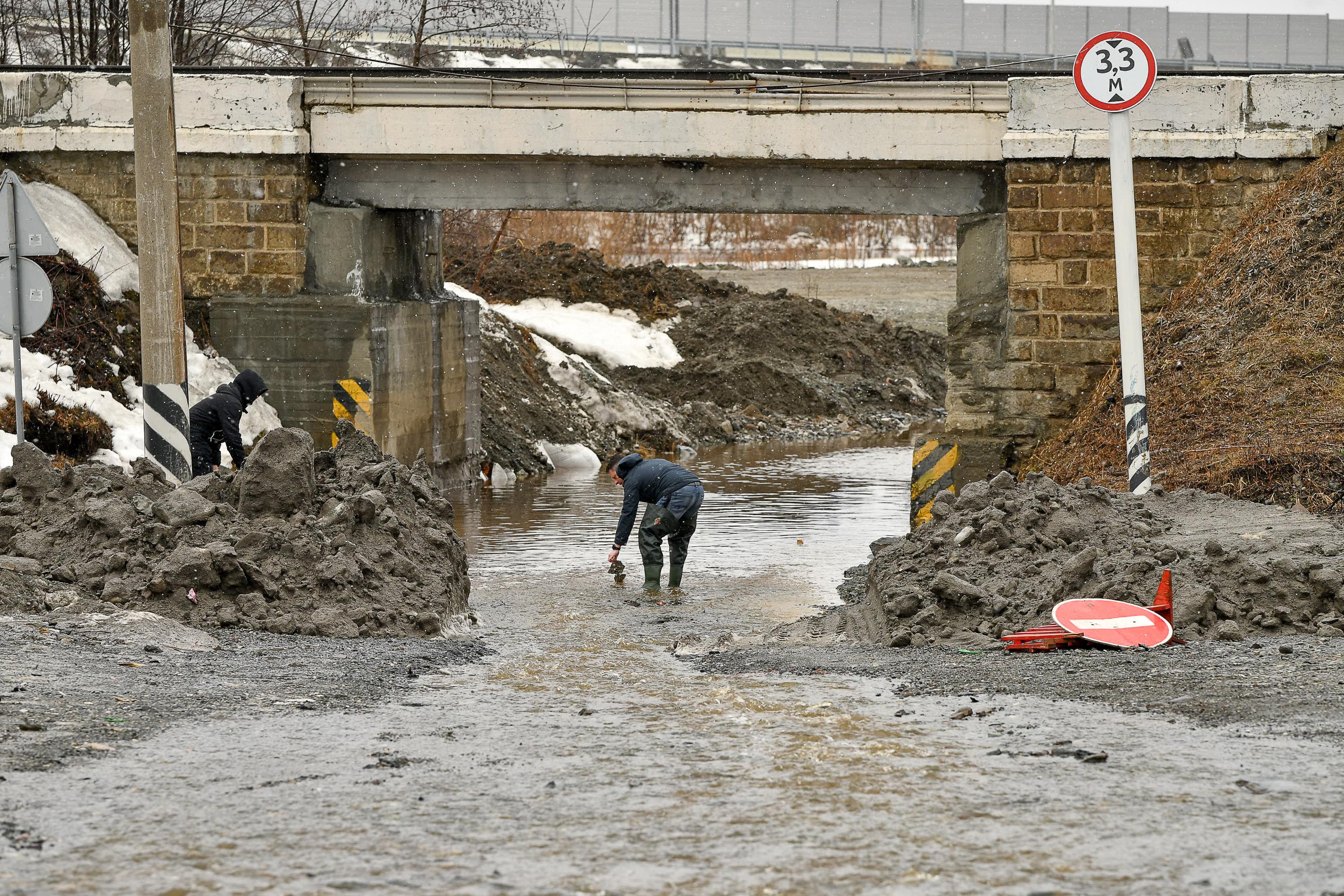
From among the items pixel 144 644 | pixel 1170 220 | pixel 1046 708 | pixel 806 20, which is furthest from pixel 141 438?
pixel 806 20

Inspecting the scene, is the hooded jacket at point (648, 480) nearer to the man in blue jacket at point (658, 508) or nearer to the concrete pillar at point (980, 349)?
the man in blue jacket at point (658, 508)

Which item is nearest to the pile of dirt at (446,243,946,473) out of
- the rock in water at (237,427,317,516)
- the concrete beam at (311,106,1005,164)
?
the concrete beam at (311,106,1005,164)

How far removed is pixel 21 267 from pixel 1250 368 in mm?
10580

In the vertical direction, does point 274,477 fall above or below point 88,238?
below

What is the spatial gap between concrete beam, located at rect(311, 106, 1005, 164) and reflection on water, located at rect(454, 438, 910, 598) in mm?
4027

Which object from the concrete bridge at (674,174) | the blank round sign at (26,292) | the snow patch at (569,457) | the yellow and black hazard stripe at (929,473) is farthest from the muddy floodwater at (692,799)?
the snow patch at (569,457)

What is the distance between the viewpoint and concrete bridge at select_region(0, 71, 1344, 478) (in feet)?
49.5

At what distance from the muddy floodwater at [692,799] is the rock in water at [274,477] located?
2.36 meters

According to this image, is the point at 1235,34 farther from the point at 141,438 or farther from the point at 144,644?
the point at 144,644

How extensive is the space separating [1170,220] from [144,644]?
11.5 meters

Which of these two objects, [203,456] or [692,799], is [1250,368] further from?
[692,799]

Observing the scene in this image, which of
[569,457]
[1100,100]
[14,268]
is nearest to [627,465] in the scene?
[1100,100]

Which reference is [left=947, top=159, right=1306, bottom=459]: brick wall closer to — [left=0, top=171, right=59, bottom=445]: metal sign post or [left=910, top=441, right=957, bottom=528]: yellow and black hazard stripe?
[left=910, top=441, right=957, bottom=528]: yellow and black hazard stripe

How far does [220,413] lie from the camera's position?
12953 millimetres
